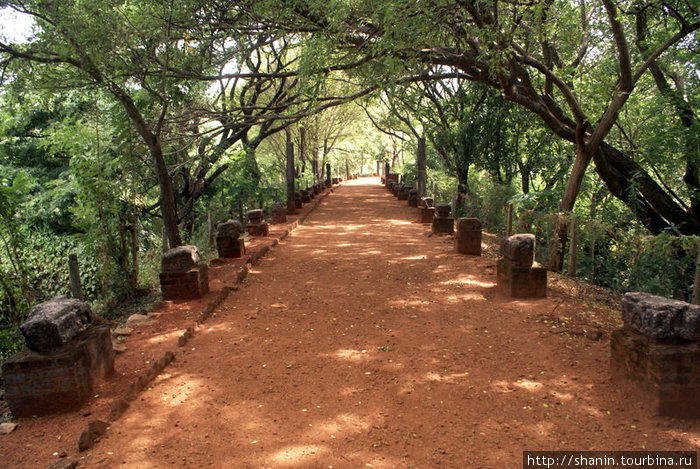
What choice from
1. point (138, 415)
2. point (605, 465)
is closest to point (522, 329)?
point (605, 465)

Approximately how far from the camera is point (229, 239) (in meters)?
8.65

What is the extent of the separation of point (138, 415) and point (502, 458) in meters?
2.67

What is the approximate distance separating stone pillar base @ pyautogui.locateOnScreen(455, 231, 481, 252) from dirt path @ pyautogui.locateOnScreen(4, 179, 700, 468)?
6.99ft

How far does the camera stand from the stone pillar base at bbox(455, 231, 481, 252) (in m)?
8.66

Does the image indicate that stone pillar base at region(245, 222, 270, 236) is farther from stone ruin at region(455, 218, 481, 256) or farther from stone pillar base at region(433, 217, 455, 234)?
stone ruin at region(455, 218, 481, 256)

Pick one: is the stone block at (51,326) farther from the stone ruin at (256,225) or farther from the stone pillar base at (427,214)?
the stone pillar base at (427,214)

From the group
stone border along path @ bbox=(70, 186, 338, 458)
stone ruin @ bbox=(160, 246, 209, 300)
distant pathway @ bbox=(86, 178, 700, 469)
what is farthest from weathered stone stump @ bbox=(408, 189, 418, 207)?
stone ruin @ bbox=(160, 246, 209, 300)

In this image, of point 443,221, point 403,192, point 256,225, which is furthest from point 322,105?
point 403,192

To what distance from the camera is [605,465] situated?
2.87 metres

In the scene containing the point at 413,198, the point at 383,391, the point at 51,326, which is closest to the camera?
the point at 51,326

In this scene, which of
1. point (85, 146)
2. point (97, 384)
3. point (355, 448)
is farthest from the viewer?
point (85, 146)

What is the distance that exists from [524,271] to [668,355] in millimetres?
2677

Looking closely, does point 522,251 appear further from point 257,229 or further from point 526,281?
point 257,229

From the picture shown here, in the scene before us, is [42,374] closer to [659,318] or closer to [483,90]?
[659,318]
